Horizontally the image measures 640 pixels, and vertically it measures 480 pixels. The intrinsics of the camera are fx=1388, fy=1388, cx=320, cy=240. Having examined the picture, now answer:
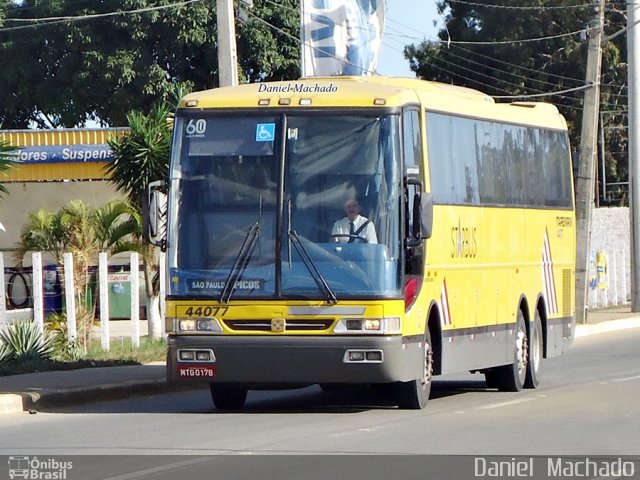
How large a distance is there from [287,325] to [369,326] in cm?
81

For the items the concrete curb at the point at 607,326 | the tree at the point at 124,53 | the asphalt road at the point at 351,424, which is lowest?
the concrete curb at the point at 607,326

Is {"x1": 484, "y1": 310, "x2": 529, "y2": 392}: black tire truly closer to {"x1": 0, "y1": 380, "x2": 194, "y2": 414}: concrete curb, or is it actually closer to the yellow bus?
the yellow bus

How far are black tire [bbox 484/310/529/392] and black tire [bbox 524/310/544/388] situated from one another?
0.25 ft

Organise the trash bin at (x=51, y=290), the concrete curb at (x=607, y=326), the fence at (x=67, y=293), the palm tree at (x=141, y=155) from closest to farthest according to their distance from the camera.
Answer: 1. the fence at (x=67, y=293)
2. the palm tree at (x=141, y=155)
3. the trash bin at (x=51, y=290)
4. the concrete curb at (x=607, y=326)

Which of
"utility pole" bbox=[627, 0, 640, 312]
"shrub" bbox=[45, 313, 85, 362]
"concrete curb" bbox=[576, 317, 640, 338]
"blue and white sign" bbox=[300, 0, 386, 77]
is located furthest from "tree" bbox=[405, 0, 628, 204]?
"shrub" bbox=[45, 313, 85, 362]

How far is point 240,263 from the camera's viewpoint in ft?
45.4

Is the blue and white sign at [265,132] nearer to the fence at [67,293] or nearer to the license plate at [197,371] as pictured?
the license plate at [197,371]

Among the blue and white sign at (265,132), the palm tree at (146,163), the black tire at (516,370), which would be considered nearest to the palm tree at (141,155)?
the palm tree at (146,163)

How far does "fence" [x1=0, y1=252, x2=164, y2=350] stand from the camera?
70.0ft

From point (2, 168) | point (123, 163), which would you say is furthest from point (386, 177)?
point (123, 163)

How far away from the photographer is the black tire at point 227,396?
15094mm

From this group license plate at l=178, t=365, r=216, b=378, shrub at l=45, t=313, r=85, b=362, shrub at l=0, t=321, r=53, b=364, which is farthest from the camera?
shrub at l=45, t=313, r=85, b=362
